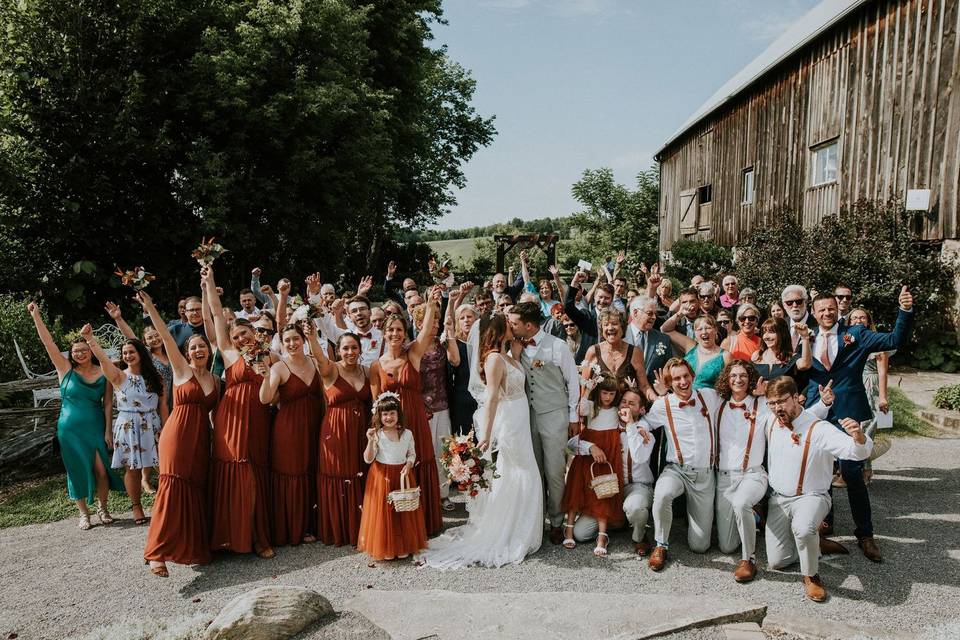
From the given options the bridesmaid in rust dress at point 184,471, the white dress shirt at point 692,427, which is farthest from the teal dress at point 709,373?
the bridesmaid in rust dress at point 184,471

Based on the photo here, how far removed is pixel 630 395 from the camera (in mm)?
5559

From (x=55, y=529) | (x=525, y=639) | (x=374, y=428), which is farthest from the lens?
(x=55, y=529)

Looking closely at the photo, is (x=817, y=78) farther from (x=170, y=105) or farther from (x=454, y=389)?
(x=170, y=105)

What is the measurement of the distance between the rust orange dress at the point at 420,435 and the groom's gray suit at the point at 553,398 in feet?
3.26

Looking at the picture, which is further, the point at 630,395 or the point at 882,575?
the point at 630,395

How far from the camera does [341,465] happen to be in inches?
222

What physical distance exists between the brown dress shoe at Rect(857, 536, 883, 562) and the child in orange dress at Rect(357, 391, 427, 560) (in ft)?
11.7

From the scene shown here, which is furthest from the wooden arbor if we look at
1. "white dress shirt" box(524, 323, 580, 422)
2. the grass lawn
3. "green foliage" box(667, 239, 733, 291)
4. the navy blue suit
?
"white dress shirt" box(524, 323, 580, 422)

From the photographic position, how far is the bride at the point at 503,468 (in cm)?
535

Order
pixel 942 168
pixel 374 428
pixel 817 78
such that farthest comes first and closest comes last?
pixel 817 78 < pixel 942 168 < pixel 374 428

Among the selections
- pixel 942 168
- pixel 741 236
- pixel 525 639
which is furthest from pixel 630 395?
pixel 741 236

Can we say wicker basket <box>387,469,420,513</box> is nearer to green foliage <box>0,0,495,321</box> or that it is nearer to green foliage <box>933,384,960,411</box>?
green foliage <box>933,384,960,411</box>

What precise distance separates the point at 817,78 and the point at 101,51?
15.7 metres

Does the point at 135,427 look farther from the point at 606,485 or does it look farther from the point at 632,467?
the point at 632,467
